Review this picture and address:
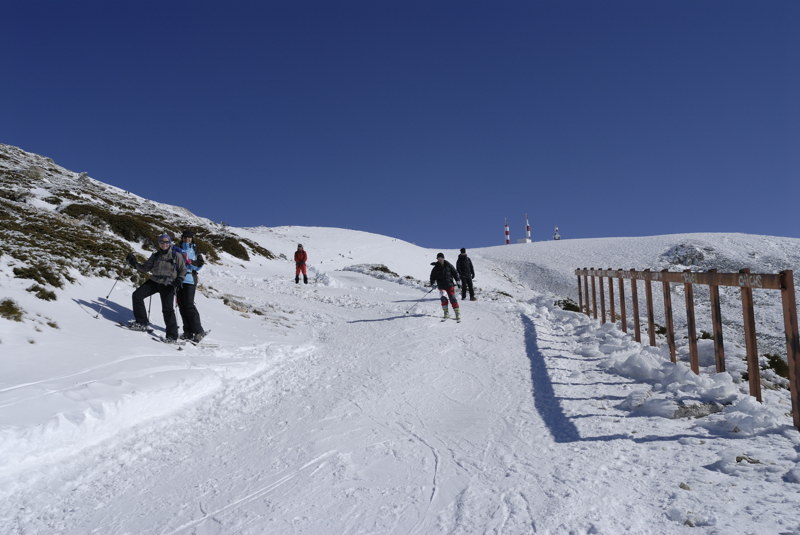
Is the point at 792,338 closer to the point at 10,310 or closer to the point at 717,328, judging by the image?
the point at 717,328

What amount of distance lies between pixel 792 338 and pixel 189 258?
30.0ft

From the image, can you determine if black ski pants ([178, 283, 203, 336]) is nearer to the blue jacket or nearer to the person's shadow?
the blue jacket

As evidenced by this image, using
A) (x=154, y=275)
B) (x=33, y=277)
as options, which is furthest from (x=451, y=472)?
(x=33, y=277)

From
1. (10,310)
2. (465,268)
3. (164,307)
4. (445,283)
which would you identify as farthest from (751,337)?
(465,268)

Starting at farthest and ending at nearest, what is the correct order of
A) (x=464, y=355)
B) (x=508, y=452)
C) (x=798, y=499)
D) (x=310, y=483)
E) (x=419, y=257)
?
(x=419, y=257), (x=464, y=355), (x=508, y=452), (x=310, y=483), (x=798, y=499)

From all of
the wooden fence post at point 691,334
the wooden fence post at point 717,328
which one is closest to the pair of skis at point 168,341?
the wooden fence post at point 691,334

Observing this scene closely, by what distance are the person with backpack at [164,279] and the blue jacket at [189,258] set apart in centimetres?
20

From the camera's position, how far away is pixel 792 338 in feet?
14.8

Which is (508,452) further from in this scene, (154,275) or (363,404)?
(154,275)

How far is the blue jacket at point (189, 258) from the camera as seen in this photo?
916 centimetres

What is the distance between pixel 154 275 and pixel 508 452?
713 centimetres

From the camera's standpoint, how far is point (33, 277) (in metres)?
8.68

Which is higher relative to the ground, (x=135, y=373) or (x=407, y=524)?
(x=135, y=373)

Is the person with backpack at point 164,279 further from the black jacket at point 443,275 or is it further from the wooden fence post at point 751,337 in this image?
the wooden fence post at point 751,337
